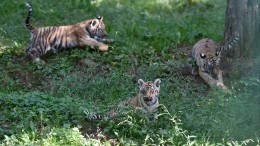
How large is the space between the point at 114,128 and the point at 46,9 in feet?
23.8

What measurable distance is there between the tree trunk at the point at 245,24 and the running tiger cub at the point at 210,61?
5.0 inches

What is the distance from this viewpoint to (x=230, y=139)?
6.35 meters

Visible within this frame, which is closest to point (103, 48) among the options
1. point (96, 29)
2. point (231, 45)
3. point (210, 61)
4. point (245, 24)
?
point (96, 29)

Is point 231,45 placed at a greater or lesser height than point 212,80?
greater

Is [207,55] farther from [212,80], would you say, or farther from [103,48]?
[103,48]

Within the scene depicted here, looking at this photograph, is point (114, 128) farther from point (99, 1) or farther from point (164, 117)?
point (99, 1)

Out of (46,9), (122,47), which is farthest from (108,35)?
(46,9)

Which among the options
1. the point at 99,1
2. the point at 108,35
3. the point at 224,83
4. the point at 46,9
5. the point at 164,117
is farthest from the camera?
the point at 99,1

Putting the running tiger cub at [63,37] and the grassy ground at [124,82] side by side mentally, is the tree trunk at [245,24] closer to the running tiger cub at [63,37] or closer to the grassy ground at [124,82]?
the grassy ground at [124,82]

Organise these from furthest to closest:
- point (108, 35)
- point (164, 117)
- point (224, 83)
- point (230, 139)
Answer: point (108, 35) < point (224, 83) < point (164, 117) < point (230, 139)

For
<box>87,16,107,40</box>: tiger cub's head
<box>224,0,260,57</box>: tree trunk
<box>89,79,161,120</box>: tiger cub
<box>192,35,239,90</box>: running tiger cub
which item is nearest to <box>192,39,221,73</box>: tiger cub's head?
<box>192,35,239,90</box>: running tiger cub

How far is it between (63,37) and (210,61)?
2.97 metres

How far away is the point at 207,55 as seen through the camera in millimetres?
9055

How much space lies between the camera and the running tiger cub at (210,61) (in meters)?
8.67
